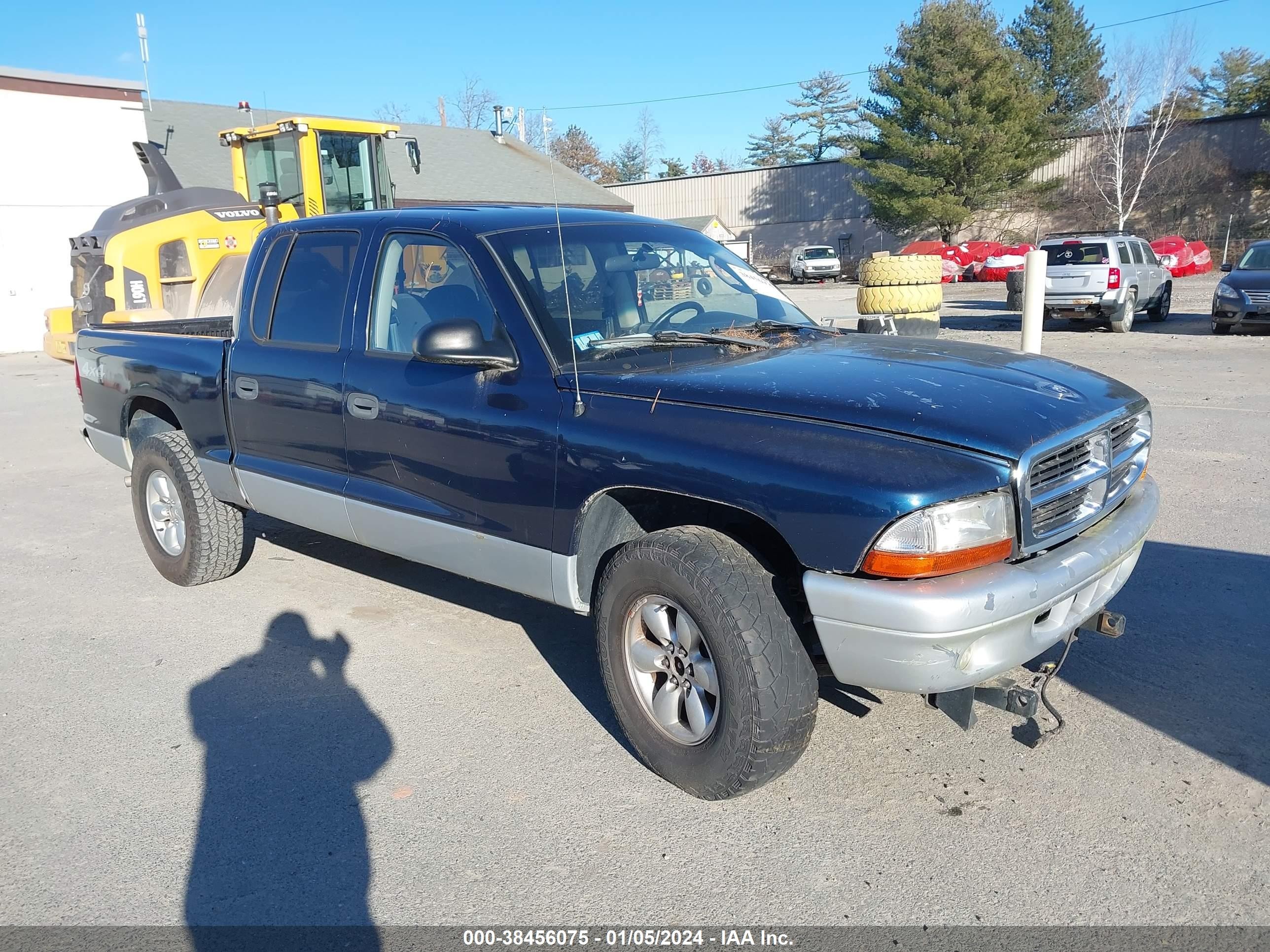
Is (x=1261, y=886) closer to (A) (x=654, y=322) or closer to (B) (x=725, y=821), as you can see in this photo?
(B) (x=725, y=821)

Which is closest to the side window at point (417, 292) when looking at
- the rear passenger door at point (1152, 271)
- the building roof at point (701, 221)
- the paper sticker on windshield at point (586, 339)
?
the paper sticker on windshield at point (586, 339)

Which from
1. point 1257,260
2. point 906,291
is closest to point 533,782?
point 906,291

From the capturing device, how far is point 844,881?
292 centimetres

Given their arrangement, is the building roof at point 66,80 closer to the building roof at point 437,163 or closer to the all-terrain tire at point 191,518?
the building roof at point 437,163

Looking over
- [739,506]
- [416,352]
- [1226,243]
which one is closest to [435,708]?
[416,352]

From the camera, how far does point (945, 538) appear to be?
2.82 metres

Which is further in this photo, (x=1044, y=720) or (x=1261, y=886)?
(x=1044, y=720)

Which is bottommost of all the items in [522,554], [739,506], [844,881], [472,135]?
[844,881]

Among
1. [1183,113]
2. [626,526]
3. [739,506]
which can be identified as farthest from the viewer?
[1183,113]

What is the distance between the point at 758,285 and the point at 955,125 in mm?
44865

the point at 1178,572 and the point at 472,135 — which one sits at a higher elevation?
the point at 472,135

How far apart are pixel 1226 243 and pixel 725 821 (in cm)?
4134

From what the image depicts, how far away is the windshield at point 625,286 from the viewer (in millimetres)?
3887

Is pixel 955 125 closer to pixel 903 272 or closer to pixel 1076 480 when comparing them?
pixel 903 272
